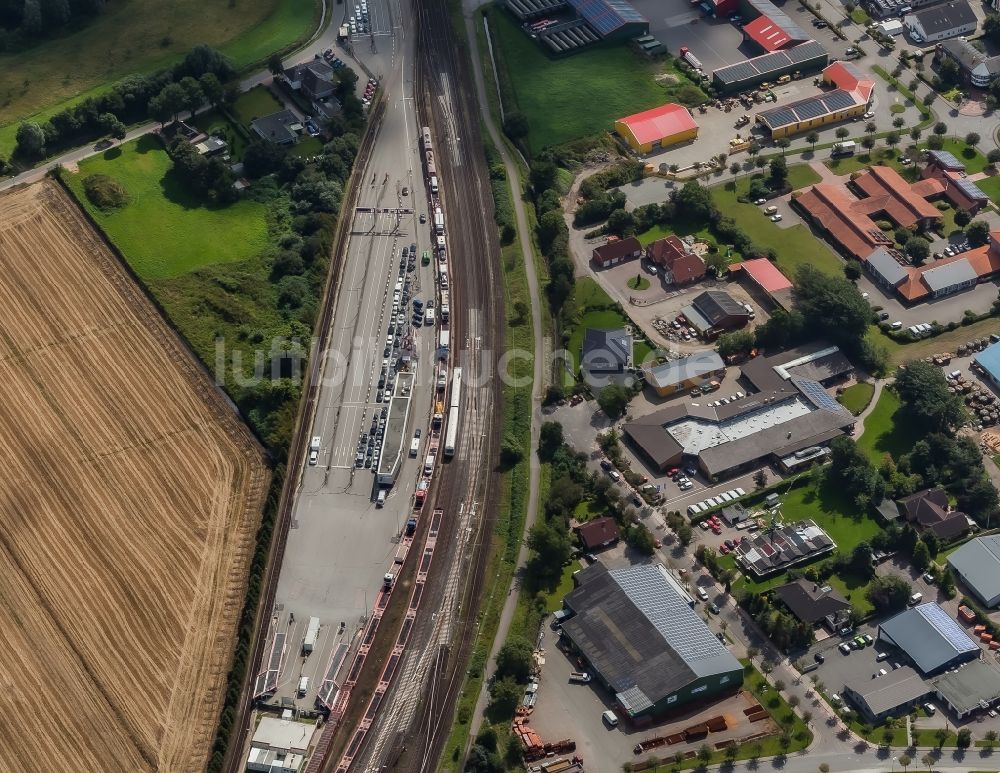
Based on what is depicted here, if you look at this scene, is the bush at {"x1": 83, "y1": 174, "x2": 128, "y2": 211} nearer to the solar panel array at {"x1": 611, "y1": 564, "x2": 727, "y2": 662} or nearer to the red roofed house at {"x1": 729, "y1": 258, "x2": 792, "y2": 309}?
the red roofed house at {"x1": 729, "y1": 258, "x2": 792, "y2": 309}

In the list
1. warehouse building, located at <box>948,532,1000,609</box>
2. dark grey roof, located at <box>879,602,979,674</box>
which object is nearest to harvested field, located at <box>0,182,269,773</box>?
dark grey roof, located at <box>879,602,979,674</box>

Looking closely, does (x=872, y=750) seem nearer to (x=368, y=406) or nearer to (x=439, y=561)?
(x=439, y=561)

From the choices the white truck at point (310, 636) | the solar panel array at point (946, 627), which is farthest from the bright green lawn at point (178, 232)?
the solar panel array at point (946, 627)

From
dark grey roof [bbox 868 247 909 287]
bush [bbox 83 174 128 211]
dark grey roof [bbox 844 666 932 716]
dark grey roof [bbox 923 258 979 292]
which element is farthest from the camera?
bush [bbox 83 174 128 211]

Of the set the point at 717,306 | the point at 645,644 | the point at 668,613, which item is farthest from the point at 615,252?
the point at 645,644

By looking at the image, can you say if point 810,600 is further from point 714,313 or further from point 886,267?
point 886,267

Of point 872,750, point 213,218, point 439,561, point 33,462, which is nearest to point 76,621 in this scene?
point 33,462
